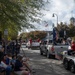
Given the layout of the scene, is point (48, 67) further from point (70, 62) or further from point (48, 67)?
point (70, 62)

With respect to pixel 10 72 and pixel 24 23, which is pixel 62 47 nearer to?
pixel 24 23

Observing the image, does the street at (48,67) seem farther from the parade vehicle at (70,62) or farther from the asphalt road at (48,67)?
the parade vehicle at (70,62)

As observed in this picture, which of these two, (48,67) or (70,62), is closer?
(70,62)

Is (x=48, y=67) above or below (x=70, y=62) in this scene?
below

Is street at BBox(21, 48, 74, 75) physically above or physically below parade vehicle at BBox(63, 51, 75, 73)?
below

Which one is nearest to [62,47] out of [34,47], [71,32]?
[34,47]

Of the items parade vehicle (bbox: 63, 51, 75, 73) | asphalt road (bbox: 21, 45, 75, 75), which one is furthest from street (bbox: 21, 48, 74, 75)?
parade vehicle (bbox: 63, 51, 75, 73)

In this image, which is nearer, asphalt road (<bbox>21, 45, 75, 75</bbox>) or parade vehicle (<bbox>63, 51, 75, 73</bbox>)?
parade vehicle (<bbox>63, 51, 75, 73</bbox>)

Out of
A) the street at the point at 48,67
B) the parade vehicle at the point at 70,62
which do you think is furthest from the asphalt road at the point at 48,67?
the parade vehicle at the point at 70,62

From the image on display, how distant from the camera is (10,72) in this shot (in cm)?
1042

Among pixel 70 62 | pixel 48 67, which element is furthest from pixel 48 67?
pixel 70 62

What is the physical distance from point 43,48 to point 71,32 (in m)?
38.9

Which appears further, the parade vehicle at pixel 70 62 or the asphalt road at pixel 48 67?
the asphalt road at pixel 48 67

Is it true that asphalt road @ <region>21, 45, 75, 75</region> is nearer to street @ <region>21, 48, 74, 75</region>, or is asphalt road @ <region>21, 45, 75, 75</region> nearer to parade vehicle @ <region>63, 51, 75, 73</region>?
street @ <region>21, 48, 74, 75</region>
